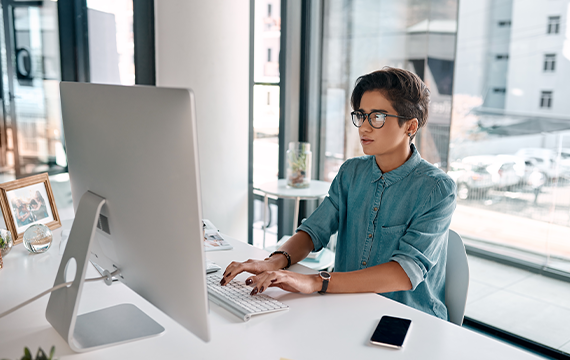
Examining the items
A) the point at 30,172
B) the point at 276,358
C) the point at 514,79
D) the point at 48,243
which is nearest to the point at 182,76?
the point at 30,172

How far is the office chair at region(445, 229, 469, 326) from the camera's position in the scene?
4.53 feet

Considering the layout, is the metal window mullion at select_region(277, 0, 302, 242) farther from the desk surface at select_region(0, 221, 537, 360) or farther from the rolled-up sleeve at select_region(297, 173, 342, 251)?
the desk surface at select_region(0, 221, 537, 360)

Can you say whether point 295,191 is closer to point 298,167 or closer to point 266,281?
point 298,167

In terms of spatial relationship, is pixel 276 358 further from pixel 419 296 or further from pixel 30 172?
pixel 30 172

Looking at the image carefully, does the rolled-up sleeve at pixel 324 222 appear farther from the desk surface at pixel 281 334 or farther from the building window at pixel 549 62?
the building window at pixel 549 62

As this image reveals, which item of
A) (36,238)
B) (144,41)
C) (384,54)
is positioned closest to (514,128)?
(384,54)

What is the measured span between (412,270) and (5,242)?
1213 millimetres

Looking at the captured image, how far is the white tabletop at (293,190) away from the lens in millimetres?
2496

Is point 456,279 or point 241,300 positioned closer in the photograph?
point 241,300

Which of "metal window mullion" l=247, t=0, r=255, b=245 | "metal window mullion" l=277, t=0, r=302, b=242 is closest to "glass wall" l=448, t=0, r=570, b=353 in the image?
"metal window mullion" l=277, t=0, r=302, b=242

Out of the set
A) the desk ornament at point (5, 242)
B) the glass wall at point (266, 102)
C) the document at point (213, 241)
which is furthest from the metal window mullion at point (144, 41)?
the desk ornament at point (5, 242)

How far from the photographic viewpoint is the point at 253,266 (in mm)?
1301

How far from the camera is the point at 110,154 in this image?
3.00 ft

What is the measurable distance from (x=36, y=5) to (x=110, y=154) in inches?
73.2
